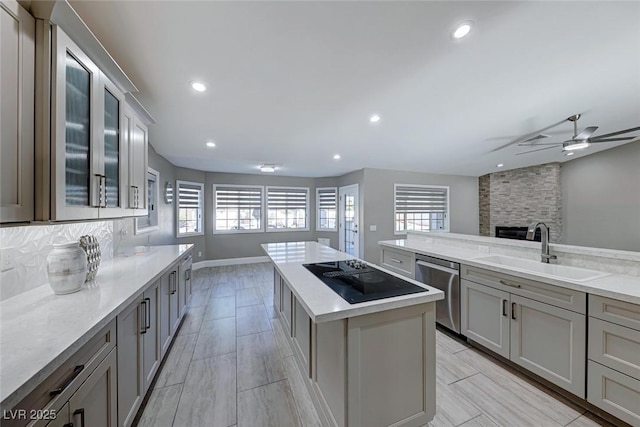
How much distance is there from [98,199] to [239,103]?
168cm

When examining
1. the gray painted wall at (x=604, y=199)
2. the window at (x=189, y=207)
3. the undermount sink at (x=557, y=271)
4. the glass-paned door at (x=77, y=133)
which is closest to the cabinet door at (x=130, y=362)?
the glass-paned door at (x=77, y=133)

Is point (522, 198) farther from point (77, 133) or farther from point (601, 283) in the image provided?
point (77, 133)

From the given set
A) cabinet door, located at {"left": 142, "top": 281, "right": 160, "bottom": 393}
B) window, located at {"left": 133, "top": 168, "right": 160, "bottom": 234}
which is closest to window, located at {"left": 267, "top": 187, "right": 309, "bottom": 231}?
window, located at {"left": 133, "top": 168, "right": 160, "bottom": 234}

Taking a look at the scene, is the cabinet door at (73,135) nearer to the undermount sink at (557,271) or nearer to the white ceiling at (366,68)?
the white ceiling at (366,68)

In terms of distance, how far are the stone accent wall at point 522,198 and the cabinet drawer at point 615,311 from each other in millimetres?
5399

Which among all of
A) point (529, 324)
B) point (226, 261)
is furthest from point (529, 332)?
point (226, 261)

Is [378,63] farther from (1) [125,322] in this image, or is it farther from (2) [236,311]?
(2) [236,311]

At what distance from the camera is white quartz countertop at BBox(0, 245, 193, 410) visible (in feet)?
2.39

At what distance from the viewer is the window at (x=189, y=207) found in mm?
5114

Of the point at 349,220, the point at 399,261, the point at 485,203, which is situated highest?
the point at 485,203

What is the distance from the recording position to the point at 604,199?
194 inches

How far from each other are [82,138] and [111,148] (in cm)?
37

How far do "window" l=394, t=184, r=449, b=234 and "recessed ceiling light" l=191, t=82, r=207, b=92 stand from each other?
450cm

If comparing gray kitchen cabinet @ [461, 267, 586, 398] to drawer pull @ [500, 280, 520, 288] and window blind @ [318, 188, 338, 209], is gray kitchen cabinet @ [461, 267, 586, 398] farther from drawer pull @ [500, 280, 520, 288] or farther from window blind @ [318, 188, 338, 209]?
window blind @ [318, 188, 338, 209]
